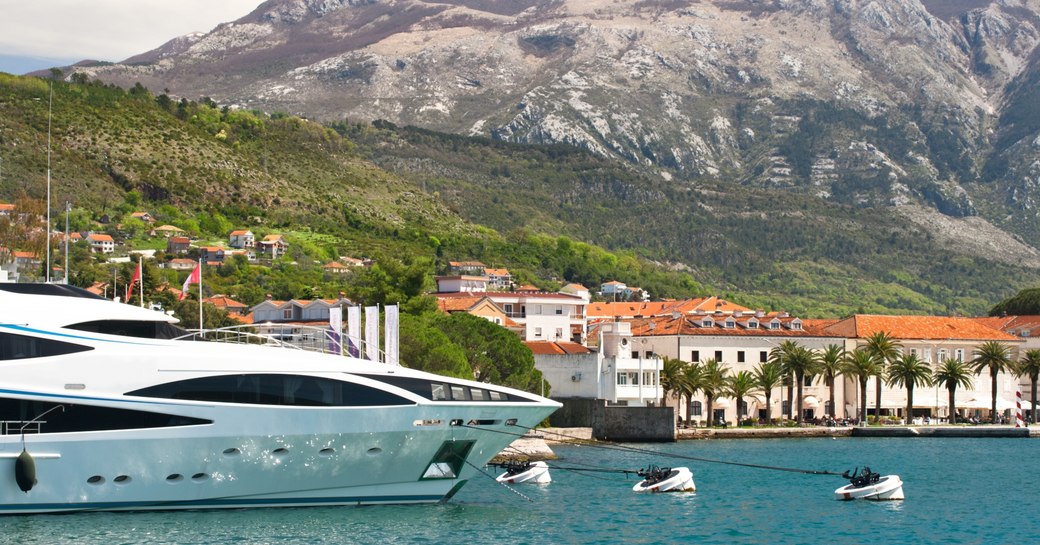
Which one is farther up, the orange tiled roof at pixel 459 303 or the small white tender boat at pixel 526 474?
the orange tiled roof at pixel 459 303

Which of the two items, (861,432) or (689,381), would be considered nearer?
(689,381)

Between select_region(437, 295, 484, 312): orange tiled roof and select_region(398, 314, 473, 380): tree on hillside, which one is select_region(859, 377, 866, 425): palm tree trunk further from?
select_region(398, 314, 473, 380): tree on hillside

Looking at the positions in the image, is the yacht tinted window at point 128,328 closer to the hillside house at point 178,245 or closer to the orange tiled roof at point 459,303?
the orange tiled roof at point 459,303

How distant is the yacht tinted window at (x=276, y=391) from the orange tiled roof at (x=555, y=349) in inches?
1964

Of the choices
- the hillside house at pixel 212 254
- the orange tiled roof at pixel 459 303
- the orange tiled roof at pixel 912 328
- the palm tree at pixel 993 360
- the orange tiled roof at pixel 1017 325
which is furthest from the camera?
the hillside house at pixel 212 254

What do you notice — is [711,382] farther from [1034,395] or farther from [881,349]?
[1034,395]

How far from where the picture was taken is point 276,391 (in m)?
36.0

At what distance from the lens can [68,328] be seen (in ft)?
117

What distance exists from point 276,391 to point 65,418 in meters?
5.16

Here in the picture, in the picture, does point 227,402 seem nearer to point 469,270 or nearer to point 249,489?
point 249,489

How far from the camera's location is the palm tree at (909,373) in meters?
91.8

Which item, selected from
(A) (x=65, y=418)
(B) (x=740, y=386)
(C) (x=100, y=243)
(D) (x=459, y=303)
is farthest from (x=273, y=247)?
(A) (x=65, y=418)

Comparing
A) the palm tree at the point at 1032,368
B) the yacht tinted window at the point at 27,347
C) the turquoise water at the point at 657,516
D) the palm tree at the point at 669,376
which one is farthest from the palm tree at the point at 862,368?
the yacht tinted window at the point at 27,347

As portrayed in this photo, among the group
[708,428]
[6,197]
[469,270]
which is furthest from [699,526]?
[6,197]
